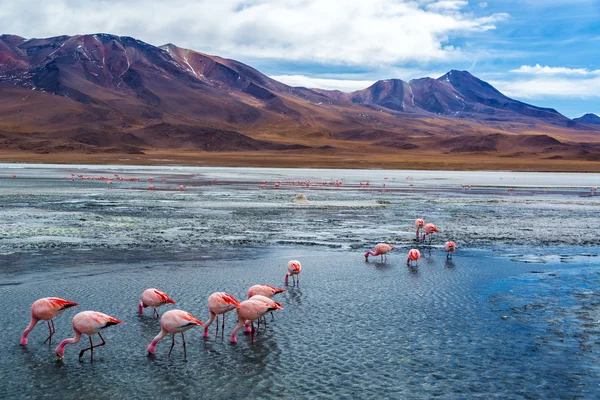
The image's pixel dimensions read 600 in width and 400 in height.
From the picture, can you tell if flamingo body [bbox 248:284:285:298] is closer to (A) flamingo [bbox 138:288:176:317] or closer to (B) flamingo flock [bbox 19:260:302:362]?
(B) flamingo flock [bbox 19:260:302:362]

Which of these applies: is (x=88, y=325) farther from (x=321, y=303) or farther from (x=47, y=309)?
(x=321, y=303)

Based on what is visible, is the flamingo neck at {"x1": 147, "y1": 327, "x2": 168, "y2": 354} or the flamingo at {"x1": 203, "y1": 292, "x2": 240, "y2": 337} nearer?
the flamingo neck at {"x1": 147, "y1": 327, "x2": 168, "y2": 354}

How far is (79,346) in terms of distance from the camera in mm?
9445

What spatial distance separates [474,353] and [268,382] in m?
3.24

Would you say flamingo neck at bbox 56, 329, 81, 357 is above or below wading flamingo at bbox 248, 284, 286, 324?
below

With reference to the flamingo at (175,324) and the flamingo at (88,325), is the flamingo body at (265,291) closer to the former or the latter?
the flamingo at (175,324)

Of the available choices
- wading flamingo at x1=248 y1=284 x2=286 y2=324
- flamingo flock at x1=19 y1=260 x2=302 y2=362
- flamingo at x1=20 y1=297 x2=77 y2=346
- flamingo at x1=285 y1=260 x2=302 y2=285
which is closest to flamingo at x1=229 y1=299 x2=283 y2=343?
flamingo flock at x1=19 y1=260 x2=302 y2=362

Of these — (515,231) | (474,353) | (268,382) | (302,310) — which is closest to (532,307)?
(474,353)

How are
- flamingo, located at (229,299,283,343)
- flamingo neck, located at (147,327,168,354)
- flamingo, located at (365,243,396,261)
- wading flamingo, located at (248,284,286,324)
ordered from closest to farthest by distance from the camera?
flamingo neck, located at (147,327,168,354) < flamingo, located at (229,299,283,343) < wading flamingo, located at (248,284,286,324) < flamingo, located at (365,243,396,261)

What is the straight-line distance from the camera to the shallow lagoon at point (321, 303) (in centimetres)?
825

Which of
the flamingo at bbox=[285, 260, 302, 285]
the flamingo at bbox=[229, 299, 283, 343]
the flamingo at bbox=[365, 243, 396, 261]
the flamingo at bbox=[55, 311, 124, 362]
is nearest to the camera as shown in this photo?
the flamingo at bbox=[55, 311, 124, 362]

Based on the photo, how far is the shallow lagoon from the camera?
8.25m

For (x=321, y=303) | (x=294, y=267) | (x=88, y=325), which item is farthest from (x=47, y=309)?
(x=294, y=267)

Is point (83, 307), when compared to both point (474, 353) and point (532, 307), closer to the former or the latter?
point (474, 353)
